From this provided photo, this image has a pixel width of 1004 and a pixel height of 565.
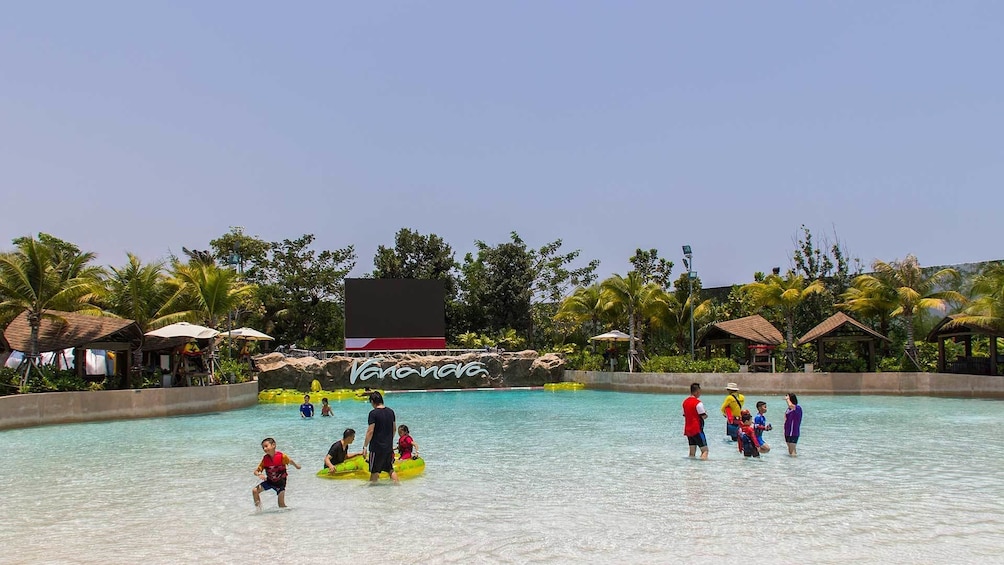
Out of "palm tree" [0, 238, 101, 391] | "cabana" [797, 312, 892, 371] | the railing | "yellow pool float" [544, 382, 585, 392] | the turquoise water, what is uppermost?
"palm tree" [0, 238, 101, 391]

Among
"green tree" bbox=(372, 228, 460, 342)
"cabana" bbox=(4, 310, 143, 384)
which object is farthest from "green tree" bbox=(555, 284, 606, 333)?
"cabana" bbox=(4, 310, 143, 384)

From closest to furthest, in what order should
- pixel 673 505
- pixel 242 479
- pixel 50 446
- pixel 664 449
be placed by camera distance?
pixel 673 505, pixel 242 479, pixel 664 449, pixel 50 446

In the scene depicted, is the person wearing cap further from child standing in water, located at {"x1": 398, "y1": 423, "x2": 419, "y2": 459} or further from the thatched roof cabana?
the thatched roof cabana

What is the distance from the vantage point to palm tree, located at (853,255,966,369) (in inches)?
1197

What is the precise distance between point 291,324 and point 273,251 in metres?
4.76

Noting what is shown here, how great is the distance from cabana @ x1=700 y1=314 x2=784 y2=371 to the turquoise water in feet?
49.9

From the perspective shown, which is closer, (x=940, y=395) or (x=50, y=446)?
(x=50, y=446)

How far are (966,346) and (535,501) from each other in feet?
88.6

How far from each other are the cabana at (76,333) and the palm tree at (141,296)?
3.16 ft

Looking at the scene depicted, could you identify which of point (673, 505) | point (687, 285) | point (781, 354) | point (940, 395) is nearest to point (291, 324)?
point (687, 285)

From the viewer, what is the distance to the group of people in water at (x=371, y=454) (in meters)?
8.63

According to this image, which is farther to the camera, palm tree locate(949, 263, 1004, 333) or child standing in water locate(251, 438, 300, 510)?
palm tree locate(949, 263, 1004, 333)

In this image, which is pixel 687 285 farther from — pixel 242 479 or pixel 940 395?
pixel 242 479

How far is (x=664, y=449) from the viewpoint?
45.5 feet
